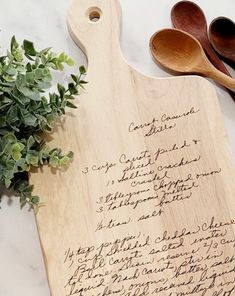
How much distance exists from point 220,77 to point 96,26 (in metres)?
0.21

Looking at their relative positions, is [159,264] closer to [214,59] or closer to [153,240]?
[153,240]

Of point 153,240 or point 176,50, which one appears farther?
point 176,50

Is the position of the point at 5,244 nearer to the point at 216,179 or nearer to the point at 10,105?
the point at 10,105

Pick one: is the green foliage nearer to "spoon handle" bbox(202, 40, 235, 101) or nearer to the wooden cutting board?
the wooden cutting board

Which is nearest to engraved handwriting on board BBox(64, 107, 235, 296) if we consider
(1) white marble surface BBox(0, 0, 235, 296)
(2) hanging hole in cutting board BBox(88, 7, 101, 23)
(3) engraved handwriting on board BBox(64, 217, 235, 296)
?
(3) engraved handwriting on board BBox(64, 217, 235, 296)

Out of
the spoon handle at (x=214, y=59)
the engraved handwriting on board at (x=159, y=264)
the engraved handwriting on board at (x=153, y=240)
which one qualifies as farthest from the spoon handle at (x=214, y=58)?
the engraved handwriting on board at (x=159, y=264)

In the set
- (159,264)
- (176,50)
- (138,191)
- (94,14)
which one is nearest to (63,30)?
(94,14)

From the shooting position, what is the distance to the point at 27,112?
0.76 metres

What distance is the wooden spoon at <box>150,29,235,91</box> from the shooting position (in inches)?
34.3

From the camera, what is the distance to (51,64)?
2.46 ft

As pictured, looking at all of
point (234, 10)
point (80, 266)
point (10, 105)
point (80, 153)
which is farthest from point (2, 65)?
point (234, 10)

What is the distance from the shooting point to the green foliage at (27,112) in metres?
0.73

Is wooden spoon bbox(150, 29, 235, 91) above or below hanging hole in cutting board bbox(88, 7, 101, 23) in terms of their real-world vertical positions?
below

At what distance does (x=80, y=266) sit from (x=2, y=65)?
11.6 inches
